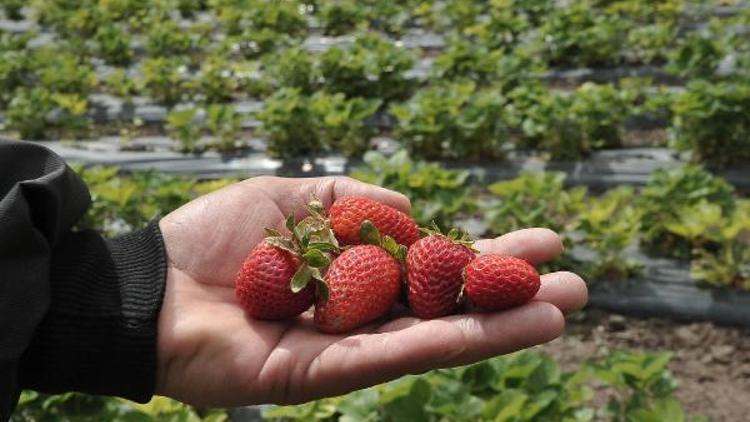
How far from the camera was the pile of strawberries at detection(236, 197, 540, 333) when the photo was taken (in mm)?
1945

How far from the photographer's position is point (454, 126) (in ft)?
16.4

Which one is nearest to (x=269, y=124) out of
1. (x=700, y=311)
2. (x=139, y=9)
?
(x=700, y=311)

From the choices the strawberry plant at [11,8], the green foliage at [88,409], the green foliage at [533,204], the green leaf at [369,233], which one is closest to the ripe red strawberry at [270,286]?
the green leaf at [369,233]

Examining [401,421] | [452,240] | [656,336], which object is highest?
[452,240]

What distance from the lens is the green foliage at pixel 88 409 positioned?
2818 mm

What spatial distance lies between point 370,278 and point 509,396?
0.86 m

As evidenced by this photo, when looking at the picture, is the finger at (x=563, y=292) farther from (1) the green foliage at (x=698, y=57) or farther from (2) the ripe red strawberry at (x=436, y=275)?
(1) the green foliage at (x=698, y=57)

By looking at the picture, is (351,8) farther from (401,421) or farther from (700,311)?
(401,421)

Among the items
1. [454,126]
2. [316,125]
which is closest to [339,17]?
[316,125]

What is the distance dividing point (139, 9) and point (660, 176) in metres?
5.82

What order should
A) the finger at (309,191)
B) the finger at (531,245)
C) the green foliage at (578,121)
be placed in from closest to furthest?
the finger at (531,245)
the finger at (309,191)
the green foliage at (578,121)

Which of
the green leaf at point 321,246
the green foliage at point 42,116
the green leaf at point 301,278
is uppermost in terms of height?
the green leaf at point 321,246

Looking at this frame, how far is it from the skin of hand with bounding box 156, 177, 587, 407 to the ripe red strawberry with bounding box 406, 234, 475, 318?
56 millimetres

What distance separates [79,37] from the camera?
7.54 meters
